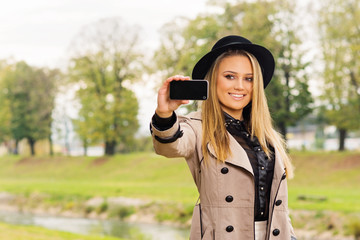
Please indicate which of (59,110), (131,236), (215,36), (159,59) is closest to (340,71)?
(215,36)

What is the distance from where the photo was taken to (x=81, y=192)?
1995 centimetres

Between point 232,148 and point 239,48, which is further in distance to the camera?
point 239,48

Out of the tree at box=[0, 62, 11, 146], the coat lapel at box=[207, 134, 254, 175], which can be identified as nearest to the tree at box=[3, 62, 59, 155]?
the tree at box=[0, 62, 11, 146]

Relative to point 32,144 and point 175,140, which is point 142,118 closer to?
point 32,144

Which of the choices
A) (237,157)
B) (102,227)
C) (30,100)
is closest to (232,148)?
(237,157)

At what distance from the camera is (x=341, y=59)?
75.0ft

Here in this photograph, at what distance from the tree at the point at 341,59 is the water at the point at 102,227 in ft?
37.2

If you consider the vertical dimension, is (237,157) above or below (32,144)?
above

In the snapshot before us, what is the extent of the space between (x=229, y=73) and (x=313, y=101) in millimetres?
21804

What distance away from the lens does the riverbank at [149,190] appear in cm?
1350

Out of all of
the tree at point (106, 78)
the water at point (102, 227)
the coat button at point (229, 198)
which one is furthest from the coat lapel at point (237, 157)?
the tree at point (106, 78)

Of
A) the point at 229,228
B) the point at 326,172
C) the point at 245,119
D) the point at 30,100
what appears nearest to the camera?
→ the point at 229,228

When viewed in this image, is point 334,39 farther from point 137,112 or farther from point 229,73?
point 229,73

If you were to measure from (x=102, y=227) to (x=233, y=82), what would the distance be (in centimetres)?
1356
